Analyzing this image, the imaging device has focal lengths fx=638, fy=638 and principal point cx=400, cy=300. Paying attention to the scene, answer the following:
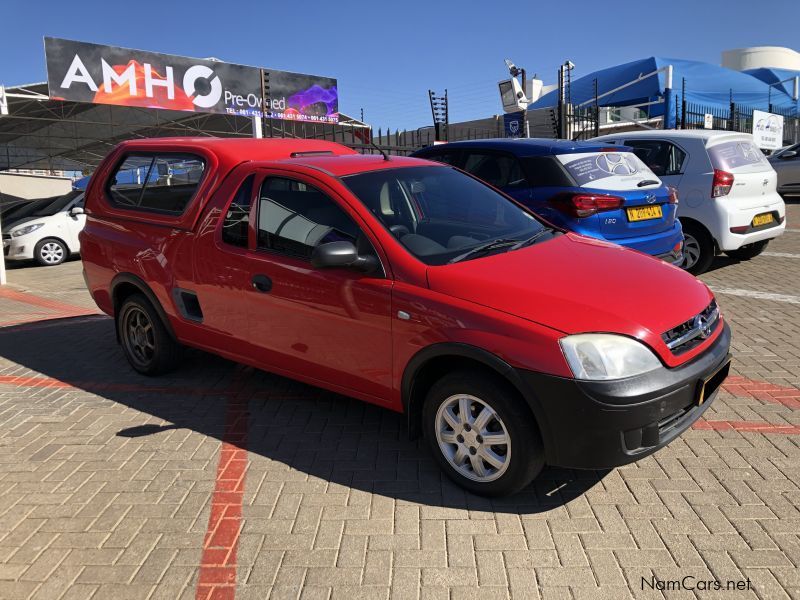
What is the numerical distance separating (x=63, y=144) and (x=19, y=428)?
1027 inches

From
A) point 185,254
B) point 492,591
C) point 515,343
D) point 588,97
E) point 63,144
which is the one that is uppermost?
point 588,97

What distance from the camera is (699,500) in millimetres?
3129

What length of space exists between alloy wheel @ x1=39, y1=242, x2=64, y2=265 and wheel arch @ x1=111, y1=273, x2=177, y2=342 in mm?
8427

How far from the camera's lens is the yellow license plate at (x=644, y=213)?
606 centimetres

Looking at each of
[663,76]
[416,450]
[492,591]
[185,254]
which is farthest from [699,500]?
[663,76]

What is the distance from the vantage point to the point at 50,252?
41.0ft

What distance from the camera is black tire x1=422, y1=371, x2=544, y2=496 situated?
2975 mm

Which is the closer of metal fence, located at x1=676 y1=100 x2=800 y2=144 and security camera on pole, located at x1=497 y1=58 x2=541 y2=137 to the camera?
security camera on pole, located at x1=497 y1=58 x2=541 y2=137

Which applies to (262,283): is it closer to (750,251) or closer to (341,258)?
(341,258)

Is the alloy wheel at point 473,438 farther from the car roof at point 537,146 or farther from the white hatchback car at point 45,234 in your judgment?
the white hatchback car at point 45,234

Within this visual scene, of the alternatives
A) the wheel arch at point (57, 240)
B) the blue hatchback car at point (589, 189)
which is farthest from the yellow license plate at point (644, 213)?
the wheel arch at point (57, 240)

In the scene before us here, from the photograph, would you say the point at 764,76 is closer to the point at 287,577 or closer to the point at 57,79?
the point at 57,79

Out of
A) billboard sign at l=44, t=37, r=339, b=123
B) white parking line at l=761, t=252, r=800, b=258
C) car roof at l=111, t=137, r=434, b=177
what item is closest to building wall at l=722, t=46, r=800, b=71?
billboard sign at l=44, t=37, r=339, b=123

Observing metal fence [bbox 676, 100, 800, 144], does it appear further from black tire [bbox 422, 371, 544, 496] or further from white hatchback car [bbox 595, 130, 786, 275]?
black tire [bbox 422, 371, 544, 496]
